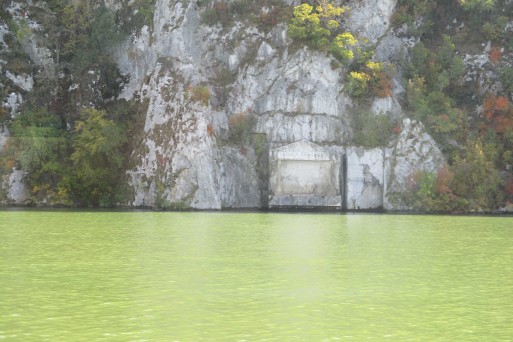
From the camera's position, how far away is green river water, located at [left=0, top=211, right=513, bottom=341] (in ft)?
30.3

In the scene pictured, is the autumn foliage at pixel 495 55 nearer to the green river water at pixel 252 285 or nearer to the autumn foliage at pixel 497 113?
the autumn foliage at pixel 497 113

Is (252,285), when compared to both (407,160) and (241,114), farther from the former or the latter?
(241,114)

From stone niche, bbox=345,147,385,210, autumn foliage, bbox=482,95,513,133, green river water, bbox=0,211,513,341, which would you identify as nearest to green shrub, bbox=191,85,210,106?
stone niche, bbox=345,147,385,210

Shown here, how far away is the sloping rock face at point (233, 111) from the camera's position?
124ft

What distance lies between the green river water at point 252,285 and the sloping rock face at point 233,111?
14172 mm

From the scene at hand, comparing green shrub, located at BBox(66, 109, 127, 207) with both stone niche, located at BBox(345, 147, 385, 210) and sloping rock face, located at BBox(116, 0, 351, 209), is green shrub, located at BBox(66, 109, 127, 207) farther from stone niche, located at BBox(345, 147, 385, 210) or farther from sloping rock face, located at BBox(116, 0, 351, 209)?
stone niche, located at BBox(345, 147, 385, 210)

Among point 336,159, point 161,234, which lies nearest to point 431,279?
point 161,234

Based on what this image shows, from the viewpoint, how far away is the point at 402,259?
1634 cm

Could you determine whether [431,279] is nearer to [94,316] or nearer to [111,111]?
[94,316]

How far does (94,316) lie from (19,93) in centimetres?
3499

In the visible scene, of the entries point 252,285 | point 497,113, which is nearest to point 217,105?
point 497,113

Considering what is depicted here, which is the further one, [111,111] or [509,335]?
[111,111]

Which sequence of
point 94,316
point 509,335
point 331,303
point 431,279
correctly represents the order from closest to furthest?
point 509,335 → point 94,316 → point 331,303 → point 431,279

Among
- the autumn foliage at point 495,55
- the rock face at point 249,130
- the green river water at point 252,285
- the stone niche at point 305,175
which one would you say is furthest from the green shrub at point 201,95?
the green river water at point 252,285
